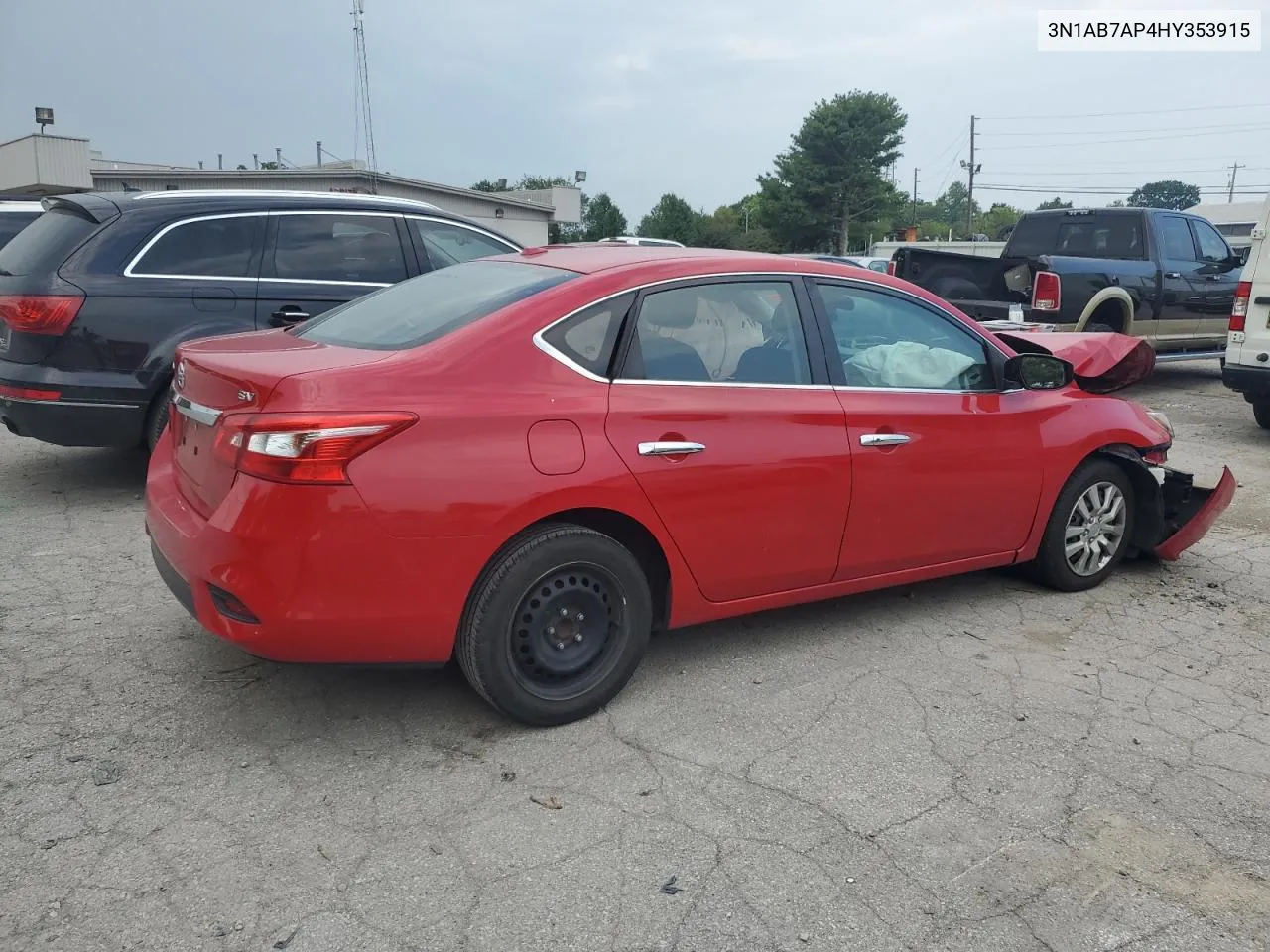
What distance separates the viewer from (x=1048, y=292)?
393 inches

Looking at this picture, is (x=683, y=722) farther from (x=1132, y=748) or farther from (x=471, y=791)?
(x=1132, y=748)

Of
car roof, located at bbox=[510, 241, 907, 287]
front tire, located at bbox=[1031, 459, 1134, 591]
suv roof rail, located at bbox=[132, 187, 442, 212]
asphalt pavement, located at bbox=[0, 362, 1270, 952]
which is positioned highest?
suv roof rail, located at bbox=[132, 187, 442, 212]

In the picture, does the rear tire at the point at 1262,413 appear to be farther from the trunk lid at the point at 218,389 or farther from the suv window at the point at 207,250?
the trunk lid at the point at 218,389

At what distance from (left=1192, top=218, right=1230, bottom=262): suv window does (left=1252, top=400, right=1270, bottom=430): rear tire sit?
306 centimetres

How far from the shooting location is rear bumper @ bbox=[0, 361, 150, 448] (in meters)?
5.59

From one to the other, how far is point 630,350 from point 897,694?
1631 millimetres

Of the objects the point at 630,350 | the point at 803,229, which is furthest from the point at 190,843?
the point at 803,229

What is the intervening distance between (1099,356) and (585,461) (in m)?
3.12

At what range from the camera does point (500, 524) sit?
312 cm

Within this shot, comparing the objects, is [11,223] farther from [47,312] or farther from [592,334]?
[592,334]

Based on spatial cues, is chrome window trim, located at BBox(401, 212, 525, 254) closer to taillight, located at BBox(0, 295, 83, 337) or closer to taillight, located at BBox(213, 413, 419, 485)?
taillight, located at BBox(0, 295, 83, 337)

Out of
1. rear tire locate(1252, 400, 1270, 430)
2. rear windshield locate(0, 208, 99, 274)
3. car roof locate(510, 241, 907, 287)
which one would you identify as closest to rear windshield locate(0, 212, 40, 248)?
rear windshield locate(0, 208, 99, 274)

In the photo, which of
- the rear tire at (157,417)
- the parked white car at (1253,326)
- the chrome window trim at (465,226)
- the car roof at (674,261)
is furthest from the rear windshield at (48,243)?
the parked white car at (1253,326)

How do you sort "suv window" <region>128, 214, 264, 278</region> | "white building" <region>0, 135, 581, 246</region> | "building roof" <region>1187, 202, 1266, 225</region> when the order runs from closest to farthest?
"suv window" <region>128, 214, 264, 278</region> < "white building" <region>0, 135, 581, 246</region> < "building roof" <region>1187, 202, 1266, 225</region>
